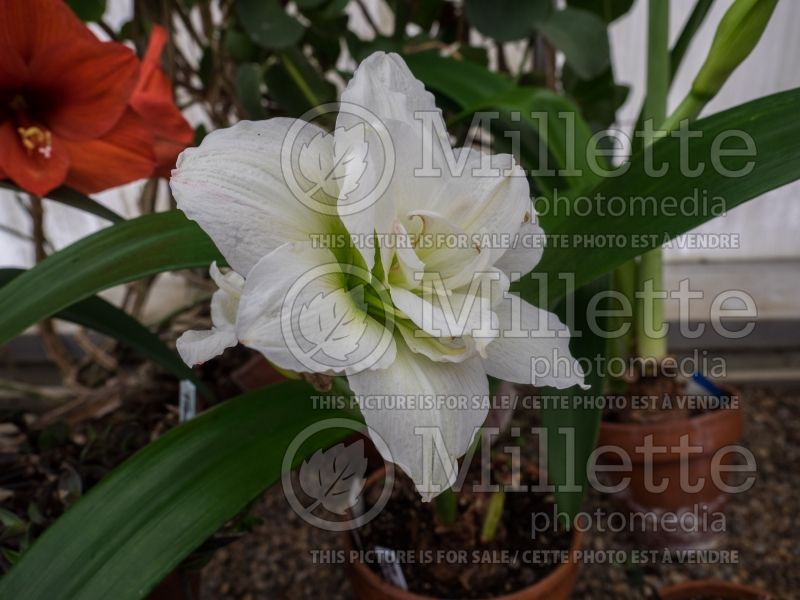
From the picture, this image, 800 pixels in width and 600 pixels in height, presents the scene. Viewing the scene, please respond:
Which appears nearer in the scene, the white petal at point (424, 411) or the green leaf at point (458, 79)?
the white petal at point (424, 411)

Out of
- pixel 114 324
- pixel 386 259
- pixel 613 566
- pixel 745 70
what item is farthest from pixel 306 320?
pixel 745 70

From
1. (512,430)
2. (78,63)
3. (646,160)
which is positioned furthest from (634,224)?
(512,430)

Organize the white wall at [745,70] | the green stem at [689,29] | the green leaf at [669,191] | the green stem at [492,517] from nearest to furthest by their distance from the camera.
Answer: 1. the green leaf at [669,191]
2. the green stem at [492,517]
3. the green stem at [689,29]
4. the white wall at [745,70]

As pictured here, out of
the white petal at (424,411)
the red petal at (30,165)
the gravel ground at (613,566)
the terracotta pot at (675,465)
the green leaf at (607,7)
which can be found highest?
the green leaf at (607,7)

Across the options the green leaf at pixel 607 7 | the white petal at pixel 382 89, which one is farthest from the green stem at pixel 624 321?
the white petal at pixel 382 89

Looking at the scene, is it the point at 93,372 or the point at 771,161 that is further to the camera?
the point at 93,372

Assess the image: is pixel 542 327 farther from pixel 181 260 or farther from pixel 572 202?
pixel 181 260

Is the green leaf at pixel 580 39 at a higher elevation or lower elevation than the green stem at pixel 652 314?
higher

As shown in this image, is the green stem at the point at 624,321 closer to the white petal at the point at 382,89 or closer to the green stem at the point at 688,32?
the green stem at the point at 688,32
